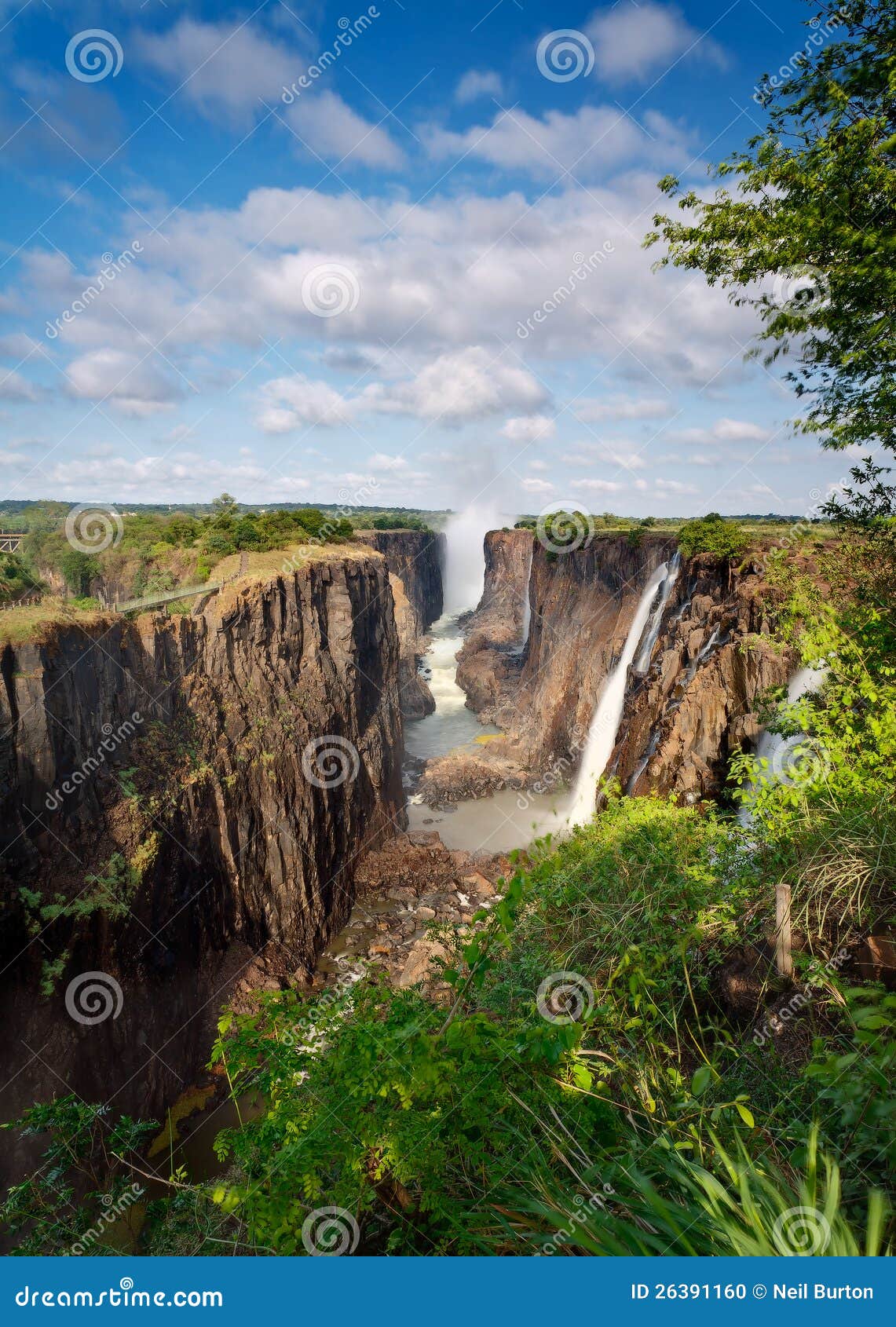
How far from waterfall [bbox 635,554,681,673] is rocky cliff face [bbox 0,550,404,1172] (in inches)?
439

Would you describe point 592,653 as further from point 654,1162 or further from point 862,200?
point 654,1162

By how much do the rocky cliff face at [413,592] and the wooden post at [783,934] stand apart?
2861 cm

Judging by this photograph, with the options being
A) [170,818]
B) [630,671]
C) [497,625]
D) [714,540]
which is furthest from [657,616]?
[497,625]

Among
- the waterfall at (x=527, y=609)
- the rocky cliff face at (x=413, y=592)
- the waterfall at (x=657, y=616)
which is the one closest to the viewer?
the waterfall at (x=657, y=616)

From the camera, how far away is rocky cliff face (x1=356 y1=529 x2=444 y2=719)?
41938 mm

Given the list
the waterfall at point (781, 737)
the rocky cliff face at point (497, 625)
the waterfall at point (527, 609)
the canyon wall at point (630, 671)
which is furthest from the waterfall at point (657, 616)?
the rocky cliff face at point (497, 625)

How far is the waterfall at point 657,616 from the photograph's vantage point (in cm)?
2062

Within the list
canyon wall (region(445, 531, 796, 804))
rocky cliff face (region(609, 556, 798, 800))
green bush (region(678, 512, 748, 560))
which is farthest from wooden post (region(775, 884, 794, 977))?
green bush (region(678, 512, 748, 560))

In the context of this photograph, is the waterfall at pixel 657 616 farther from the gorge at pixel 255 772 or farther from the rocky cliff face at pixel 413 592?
the rocky cliff face at pixel 413 592

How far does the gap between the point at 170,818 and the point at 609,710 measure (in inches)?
692

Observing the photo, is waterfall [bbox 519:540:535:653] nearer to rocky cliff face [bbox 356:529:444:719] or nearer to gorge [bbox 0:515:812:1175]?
rocky cliff face [bbox 356:529:444:719]

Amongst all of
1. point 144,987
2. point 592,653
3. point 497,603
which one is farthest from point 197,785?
point 497,603

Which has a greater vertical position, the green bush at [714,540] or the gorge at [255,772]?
the green bush at [714,540]

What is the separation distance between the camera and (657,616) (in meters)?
21.9
